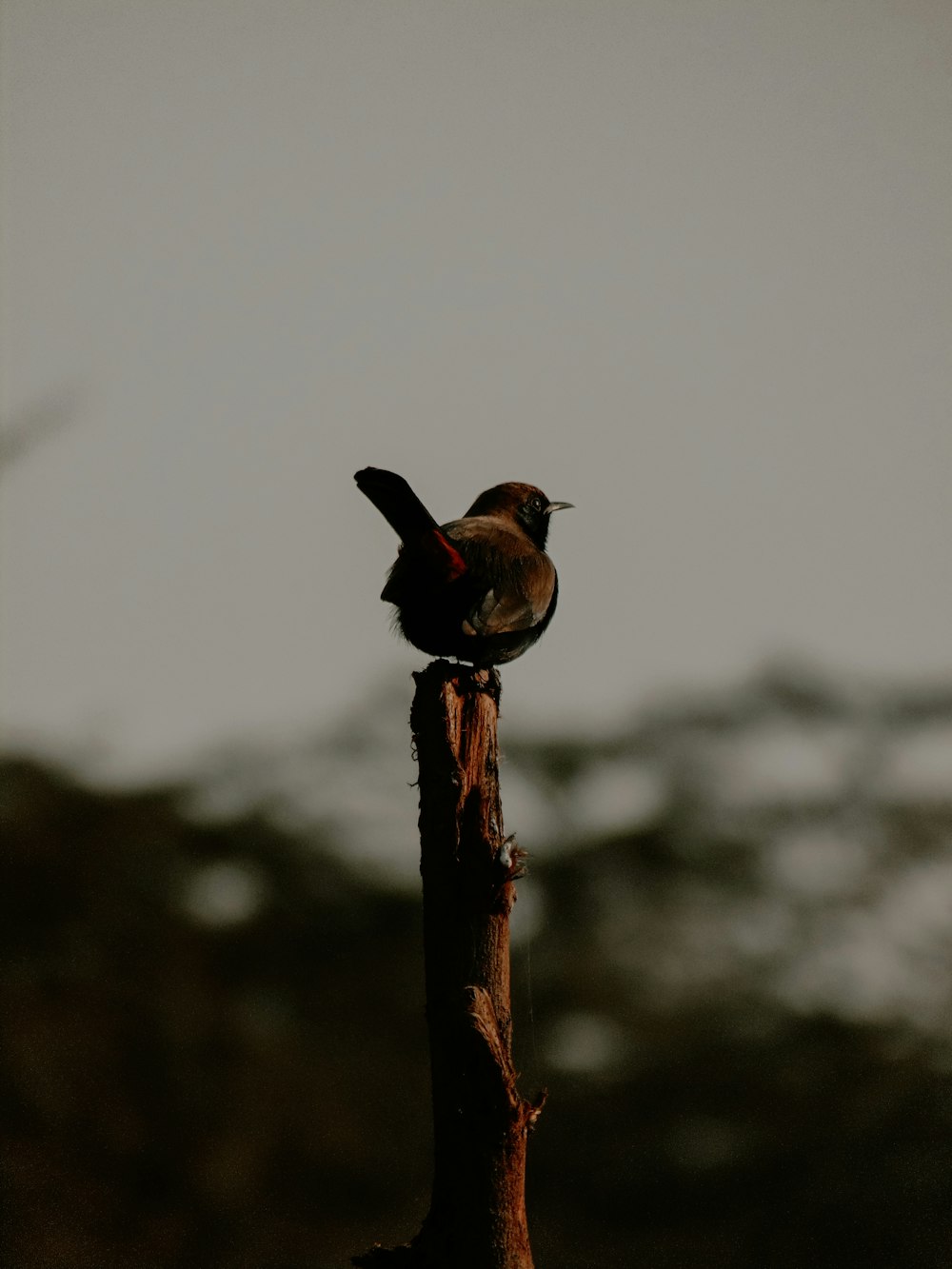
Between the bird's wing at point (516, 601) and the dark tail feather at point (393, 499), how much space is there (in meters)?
0.42

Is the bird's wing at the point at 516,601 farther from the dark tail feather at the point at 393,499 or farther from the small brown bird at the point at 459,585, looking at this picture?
the dark tail feather at the point at 393,499

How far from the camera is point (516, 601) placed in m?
4.57

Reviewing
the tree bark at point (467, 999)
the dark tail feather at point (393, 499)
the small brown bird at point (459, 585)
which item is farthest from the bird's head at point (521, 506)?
the tree bark at point (467, 999)

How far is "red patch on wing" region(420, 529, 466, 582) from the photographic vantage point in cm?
439

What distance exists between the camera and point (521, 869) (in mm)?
3525

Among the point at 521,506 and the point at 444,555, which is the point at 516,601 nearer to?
the point at 444,555

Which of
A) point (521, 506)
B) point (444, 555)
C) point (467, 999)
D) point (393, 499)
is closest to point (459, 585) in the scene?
point (444, 555)

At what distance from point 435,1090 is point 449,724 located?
110 centimetres

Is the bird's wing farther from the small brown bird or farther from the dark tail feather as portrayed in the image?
the dark tail feather

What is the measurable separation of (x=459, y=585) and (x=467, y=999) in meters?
1.72

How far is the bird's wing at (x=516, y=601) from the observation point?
14.6 ft

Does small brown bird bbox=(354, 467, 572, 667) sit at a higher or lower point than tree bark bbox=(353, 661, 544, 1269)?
higher

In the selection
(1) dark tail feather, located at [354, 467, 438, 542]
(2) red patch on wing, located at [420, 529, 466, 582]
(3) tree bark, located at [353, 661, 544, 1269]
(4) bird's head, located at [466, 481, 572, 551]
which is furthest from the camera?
(4) bird's head, located at [466, 481, 572, 551]

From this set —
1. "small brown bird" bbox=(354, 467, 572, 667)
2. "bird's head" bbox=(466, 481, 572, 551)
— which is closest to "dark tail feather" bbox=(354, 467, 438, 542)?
"small brown bird" bbox=(354, 467, 572, 667)
